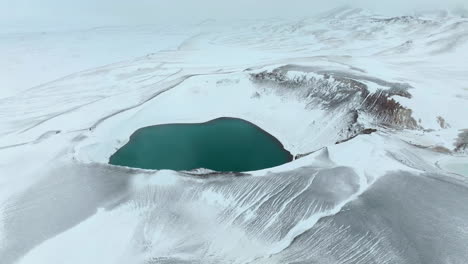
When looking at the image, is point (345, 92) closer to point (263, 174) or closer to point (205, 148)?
point (205, 148)

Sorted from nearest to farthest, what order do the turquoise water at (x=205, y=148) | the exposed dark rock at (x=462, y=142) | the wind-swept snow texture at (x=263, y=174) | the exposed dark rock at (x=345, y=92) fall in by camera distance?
the wind-swept snow texture at (x=263, y=174), the exposed dark rock at (x=462, y=142), the turquoise water at (x=205, y=148), the exposed dark rock at (x=345, y=92)

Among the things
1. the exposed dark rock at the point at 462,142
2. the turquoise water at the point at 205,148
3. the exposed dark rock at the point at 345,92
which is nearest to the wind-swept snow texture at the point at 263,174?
the exposed dark rock at the point at 345,92

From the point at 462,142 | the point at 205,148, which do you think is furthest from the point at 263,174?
the point at 462,142

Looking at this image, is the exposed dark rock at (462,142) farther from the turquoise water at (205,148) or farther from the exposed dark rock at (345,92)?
the turquoise water at (205,148)

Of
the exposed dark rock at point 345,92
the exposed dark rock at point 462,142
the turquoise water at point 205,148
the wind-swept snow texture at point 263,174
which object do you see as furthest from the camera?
the exposed dark rock at point 345,92

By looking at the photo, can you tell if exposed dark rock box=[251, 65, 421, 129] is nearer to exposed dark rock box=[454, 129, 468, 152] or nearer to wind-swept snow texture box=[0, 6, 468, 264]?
wind-swept snow texture box=[0, 6, 468, 264]

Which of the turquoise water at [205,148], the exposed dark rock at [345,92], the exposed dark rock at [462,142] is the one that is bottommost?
the turquoise water at [205,148]

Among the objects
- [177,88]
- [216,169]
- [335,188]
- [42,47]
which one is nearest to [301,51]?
[177,88]
